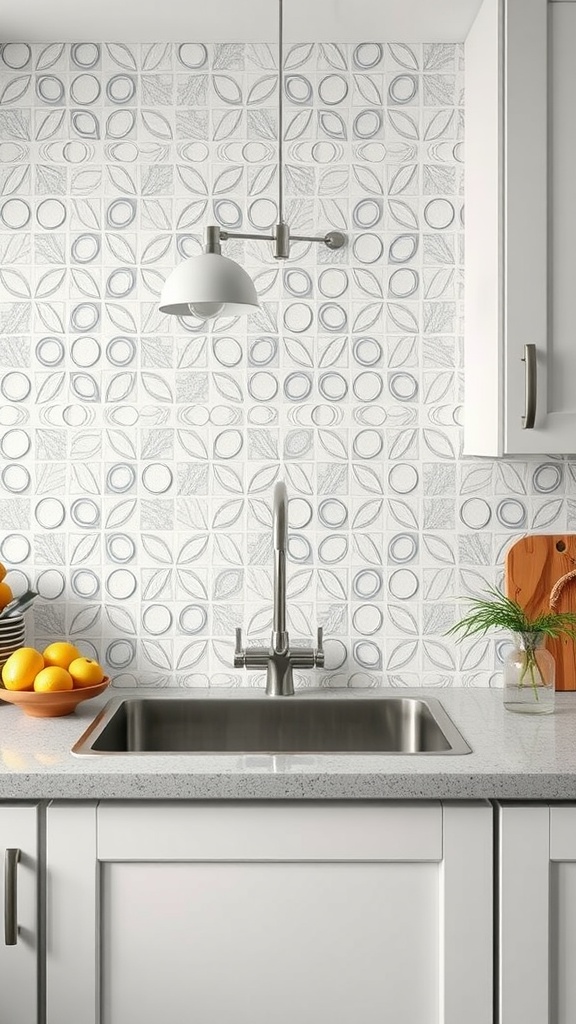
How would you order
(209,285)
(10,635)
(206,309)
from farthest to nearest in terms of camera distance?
(10,635) → (206,309) → (209,285)

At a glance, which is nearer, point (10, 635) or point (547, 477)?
point (10, 635)

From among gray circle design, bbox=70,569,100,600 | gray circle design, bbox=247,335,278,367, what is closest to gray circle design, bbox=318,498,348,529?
gray circle design, bbox=247,335,278,367

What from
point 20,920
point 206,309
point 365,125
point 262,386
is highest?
point 365,125

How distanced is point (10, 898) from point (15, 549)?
35.3 inches

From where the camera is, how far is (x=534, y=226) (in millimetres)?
1919

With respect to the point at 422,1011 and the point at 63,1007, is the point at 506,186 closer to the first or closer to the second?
the point at 422,1011

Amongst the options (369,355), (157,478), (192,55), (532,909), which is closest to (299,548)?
(157,478)

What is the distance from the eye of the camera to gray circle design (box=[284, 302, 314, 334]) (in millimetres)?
2281

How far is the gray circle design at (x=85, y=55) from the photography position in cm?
228

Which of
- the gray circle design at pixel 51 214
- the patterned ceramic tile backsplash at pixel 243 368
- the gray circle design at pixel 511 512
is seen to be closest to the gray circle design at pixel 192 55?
the patterned ceramic tile backsplash at pixel 243 368

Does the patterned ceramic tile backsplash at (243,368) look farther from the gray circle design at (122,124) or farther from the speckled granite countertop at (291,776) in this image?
the speckled granite countertop at (291,776)

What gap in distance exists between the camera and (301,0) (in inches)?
81.7

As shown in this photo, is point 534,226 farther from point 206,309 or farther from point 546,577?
point 546,577

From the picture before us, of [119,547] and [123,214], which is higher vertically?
[123,214]
